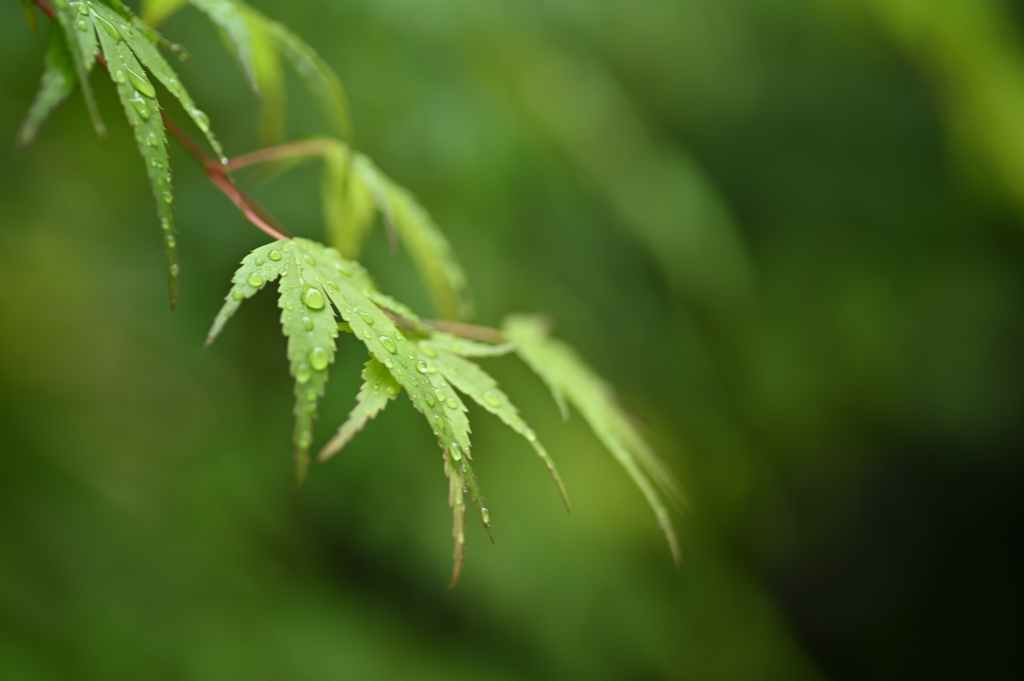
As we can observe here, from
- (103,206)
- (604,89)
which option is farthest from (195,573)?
(604,89)

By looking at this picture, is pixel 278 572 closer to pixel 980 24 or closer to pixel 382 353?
pixel 382 353

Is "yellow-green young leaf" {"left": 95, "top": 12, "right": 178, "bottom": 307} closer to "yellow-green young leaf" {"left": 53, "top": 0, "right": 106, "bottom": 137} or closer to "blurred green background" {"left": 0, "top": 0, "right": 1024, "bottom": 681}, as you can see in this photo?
"yellow-green young leaf" {"left": 53, "top": 0, "right": 106, "bottom": 137}

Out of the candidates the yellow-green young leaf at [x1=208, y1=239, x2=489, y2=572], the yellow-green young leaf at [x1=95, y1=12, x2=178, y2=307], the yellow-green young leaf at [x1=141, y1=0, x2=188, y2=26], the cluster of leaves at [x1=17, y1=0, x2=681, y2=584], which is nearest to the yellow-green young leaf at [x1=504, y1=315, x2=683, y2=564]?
the cluster of leaves at [x1=17, y1=0, x2=681, y2=584]

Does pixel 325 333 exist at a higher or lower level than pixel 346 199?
lower

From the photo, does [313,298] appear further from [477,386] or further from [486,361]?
[486,361]

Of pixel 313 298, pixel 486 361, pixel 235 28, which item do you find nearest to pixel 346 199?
pixel 235 28

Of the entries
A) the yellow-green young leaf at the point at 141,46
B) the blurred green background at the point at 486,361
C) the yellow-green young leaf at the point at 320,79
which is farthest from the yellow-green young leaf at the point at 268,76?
the blurred green background at the point at 486,361
